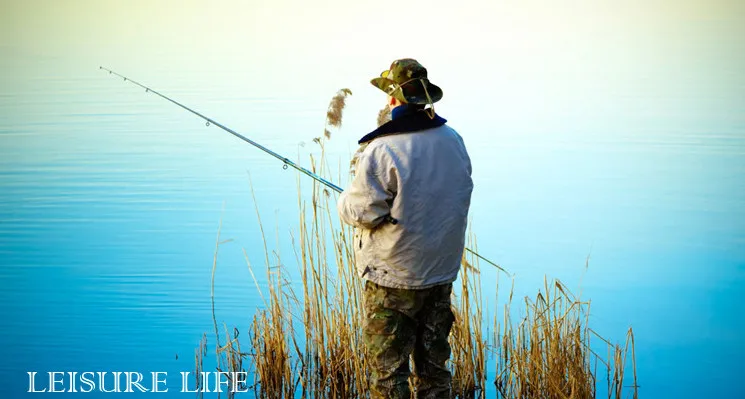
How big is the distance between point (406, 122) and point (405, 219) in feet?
1.11

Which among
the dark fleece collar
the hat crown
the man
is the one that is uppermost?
the hat crown

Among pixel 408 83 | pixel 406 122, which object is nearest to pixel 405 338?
pixel 406 122

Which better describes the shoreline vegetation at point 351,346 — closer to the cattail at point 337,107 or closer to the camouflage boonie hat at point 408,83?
the cattail at point 337,107

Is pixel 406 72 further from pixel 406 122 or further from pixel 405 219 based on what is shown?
pixel 405 219

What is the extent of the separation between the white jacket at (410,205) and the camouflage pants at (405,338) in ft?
0.24

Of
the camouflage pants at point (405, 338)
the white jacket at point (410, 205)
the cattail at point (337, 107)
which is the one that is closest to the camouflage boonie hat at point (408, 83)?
the white jacket at point (410, 205)

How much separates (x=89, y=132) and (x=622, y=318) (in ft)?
27.9

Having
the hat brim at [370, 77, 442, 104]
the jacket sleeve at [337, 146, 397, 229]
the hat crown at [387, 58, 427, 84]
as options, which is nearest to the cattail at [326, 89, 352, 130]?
the hat brim at [370, 77, 442, 104]

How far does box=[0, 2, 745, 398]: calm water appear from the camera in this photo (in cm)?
595

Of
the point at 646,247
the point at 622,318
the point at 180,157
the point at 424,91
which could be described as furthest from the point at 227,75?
the point at 424,91

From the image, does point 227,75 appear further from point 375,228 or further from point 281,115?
point 375,228

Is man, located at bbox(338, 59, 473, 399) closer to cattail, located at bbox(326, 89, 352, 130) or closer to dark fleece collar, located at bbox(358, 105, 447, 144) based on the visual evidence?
dark fleece collar, located at bbox(358, 105, 447, 144)

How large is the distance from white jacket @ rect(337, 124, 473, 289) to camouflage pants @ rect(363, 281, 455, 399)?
2.8 inches

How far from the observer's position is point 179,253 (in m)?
7.46
